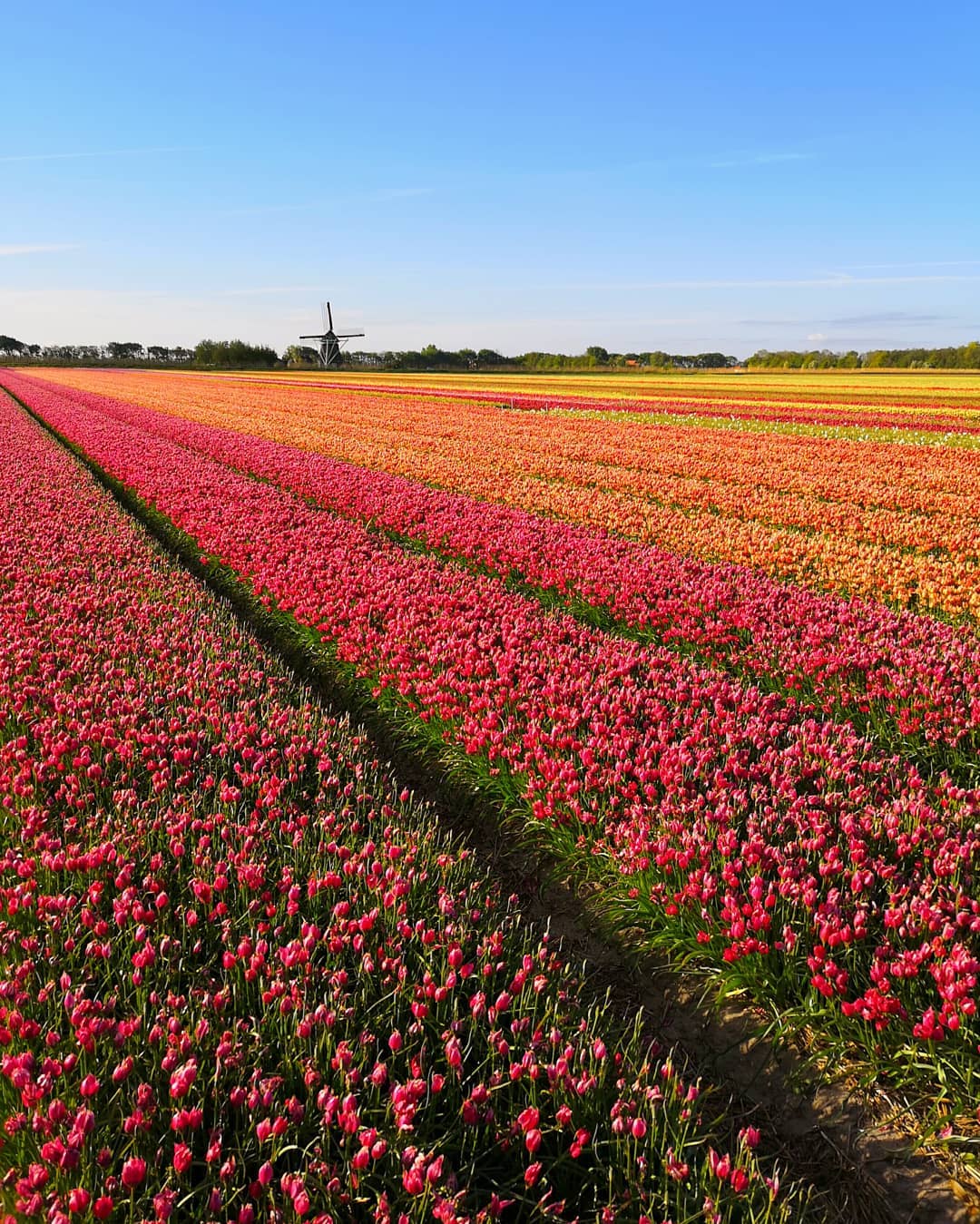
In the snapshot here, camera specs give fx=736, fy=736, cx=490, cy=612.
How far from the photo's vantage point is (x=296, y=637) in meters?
9.98

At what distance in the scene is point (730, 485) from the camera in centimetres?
1914

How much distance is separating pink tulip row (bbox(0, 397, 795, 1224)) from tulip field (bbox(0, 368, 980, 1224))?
2 cm

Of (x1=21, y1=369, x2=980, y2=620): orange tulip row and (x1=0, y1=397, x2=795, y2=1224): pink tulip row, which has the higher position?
(x1=0, y1=397, x2=795, y2=1224): pink tulip row

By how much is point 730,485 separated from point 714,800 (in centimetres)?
1545

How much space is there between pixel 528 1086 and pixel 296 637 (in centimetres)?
750

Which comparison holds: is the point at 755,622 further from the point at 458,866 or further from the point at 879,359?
the point at 879,359

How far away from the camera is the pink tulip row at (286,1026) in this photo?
2.77 m

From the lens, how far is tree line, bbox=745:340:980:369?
12288 cm

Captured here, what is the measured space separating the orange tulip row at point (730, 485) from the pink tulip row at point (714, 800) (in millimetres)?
4963

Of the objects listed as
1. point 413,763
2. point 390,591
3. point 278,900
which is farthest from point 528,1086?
point 390,591

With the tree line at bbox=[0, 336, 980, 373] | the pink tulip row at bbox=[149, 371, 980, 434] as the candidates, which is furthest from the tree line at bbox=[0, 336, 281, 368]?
the pink tulip row at bbox=[149, 371, 980, 434]

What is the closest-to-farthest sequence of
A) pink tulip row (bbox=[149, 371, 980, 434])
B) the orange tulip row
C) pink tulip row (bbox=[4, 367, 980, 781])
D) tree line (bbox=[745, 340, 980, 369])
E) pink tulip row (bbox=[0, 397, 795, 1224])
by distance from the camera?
pink tulip row (bbox=[0, 397, 795, 1224]) → pink tulip row (bbox=[4, 367, 980, 781]) → the orange tulip row → pink tulip row (bbox=[149, 371, 980, 434]) → tree line (bbox=[745, 340, 980, 369])

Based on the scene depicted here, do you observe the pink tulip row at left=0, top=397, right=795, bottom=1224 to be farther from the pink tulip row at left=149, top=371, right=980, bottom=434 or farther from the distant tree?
the distant tree

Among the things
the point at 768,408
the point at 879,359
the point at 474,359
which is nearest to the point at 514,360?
the point at 474,359
